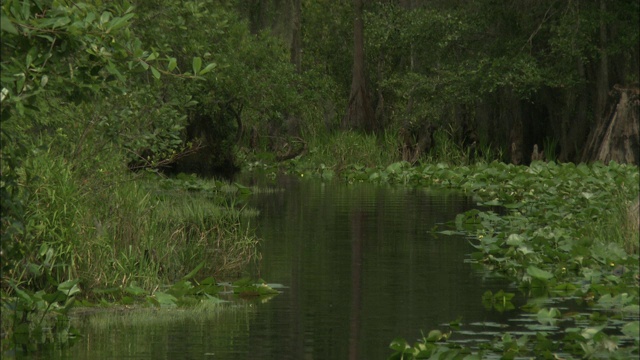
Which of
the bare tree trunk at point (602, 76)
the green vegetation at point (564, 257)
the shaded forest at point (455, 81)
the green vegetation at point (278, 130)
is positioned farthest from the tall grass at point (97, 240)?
the bare tree trunk at point (602, 76)

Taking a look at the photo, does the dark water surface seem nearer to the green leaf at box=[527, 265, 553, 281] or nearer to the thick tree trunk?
the green leaf at box=[527, 265, 553, 281]

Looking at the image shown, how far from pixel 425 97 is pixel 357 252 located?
2414 cm

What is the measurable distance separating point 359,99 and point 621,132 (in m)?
16.4

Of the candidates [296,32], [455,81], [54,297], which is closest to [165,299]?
[54,297]

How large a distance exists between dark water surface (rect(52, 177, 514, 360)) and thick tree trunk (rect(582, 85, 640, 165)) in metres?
10.8

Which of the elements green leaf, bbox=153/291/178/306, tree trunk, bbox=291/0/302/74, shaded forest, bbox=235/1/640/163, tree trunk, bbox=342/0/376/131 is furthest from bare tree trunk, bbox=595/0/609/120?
green leaf, bbox=153/291/178/306

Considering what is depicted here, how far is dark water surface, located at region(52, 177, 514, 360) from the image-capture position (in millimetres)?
11555

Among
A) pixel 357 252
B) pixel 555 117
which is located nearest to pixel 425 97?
pixel 555 117

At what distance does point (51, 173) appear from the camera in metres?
14.1

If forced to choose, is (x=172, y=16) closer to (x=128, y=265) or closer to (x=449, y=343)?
(x=128, y=265)

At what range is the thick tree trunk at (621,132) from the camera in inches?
1336

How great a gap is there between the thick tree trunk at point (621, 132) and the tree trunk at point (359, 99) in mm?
15009

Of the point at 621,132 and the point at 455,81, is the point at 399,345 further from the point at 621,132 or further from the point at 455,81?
the point at 455,81

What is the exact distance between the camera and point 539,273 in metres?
15.1
